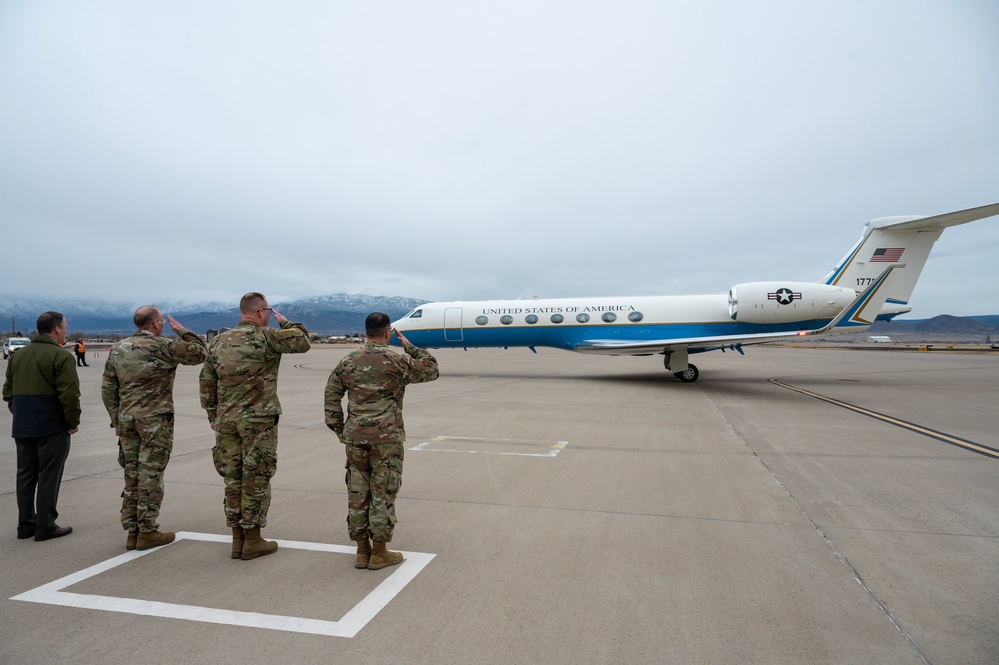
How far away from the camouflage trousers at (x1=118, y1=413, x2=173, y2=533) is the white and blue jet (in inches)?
574

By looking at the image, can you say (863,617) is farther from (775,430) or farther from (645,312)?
(645,312)

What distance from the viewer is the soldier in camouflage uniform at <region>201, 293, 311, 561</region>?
3934 millimetres

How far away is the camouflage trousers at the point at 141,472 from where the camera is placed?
4.14 metres

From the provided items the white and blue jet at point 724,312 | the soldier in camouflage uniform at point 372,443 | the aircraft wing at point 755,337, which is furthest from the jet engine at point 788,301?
the soldier in camouflage uniform at point 372,443

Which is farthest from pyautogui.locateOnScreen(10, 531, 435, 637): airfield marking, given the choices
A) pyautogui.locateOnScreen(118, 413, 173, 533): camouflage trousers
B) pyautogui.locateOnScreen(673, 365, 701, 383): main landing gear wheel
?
pyautogui.locateOnScreen(673, 365, 701, 383): main landing gear wheel

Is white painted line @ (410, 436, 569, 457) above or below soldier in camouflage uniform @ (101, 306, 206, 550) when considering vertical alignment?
below

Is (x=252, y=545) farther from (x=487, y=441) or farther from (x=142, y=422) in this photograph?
(x=487, y=441)

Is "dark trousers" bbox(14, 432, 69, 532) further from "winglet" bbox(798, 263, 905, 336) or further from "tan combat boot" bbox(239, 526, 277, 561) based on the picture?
"winglet" bbox(798, 263, 905, 336)

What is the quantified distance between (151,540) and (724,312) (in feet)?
57.0

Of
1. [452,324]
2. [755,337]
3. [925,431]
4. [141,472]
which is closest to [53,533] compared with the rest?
[141,472]

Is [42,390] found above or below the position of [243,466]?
above

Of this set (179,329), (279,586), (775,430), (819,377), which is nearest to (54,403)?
(179,329)

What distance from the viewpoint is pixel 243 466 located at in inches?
Result: 155

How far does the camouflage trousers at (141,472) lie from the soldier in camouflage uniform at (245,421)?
0.58 m
